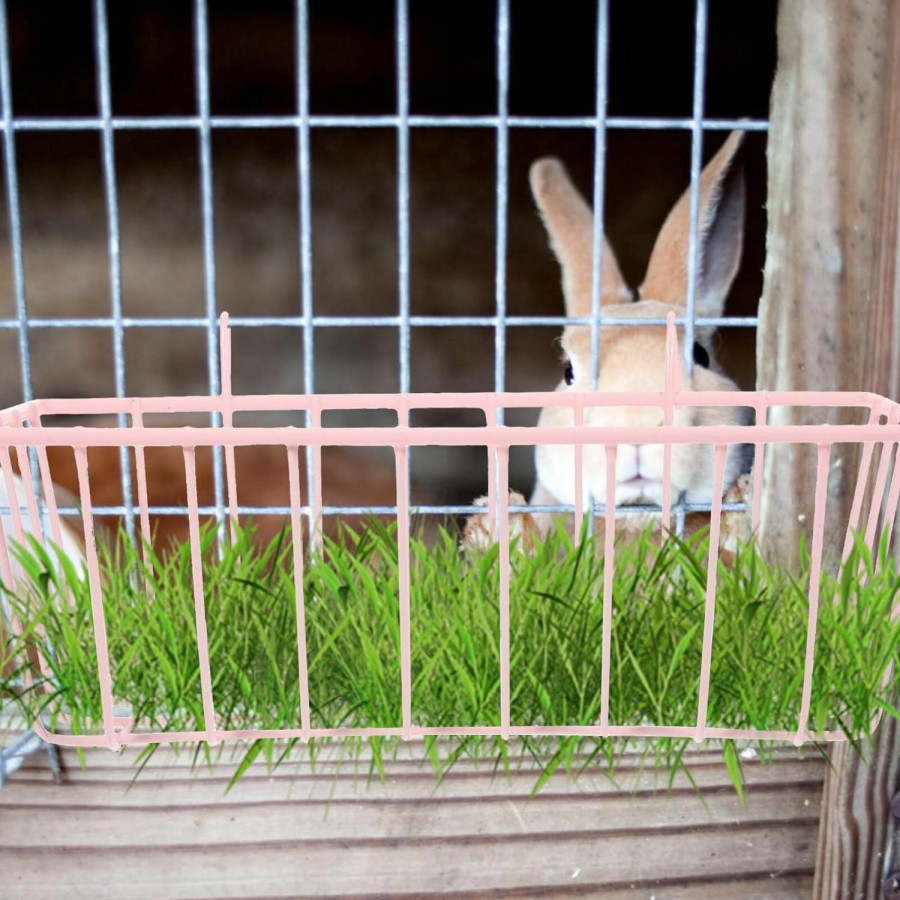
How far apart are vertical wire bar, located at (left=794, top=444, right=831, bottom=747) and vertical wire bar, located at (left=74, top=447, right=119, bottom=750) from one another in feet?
1.30

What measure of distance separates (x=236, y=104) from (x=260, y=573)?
4.00 feet

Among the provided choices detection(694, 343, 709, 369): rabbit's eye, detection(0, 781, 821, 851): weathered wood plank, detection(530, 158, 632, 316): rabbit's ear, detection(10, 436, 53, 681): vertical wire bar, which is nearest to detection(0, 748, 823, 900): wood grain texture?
detection(0, 781, 821, 851): weathered wood plank

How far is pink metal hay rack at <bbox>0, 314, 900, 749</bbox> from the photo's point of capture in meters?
0.57

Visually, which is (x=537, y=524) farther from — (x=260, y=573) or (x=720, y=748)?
(x=260, y=573)

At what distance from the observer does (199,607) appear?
0.62 meters

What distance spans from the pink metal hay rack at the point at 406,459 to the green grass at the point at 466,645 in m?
0.02

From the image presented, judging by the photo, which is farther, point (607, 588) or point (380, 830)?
point (380, 830)

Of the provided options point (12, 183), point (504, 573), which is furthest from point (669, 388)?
point (12, 183)

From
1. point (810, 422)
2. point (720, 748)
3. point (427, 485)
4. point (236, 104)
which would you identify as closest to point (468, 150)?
point (236, 104)

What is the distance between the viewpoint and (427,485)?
179 centimetres

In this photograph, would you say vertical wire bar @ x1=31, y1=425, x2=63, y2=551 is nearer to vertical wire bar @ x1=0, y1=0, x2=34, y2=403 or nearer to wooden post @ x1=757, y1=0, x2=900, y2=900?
vertical wire bar @ x1=0, y1=0, x2=34, y2=403

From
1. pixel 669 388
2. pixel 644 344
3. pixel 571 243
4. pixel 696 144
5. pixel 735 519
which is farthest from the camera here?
pixel 571 243

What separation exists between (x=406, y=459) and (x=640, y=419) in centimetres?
39

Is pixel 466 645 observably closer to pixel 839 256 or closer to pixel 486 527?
pixel 486 527
